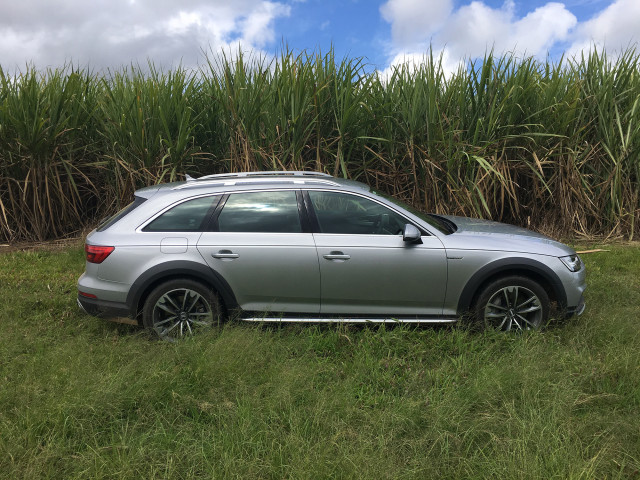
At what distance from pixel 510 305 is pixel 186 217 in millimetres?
2824

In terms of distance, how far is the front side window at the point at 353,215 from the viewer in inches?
176

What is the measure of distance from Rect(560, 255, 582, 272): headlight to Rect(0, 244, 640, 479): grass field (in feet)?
1.59

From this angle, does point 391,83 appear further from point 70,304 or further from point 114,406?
point 114,406

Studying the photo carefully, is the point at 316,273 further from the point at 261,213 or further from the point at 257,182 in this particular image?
the point at 257,182

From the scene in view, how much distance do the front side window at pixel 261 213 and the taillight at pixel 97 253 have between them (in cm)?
93

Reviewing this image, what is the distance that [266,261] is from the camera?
4336 millimetres

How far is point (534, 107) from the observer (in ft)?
28.6

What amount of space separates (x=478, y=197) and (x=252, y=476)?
6626 mm

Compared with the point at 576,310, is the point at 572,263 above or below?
above

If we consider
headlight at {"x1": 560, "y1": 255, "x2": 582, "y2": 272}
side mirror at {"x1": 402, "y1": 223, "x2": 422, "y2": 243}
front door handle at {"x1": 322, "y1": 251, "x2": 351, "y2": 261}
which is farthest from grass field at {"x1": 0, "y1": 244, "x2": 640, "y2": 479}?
side mirror at {"x1": 402, "y1": 223, "x2": 422, "y2": 243}

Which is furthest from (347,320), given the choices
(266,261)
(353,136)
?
(353,136)

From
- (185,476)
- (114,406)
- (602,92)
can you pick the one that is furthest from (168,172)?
(602,92)

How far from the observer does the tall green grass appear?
319 inches

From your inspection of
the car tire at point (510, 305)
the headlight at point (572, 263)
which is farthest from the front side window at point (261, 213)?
the headlight at point (572, 263)
